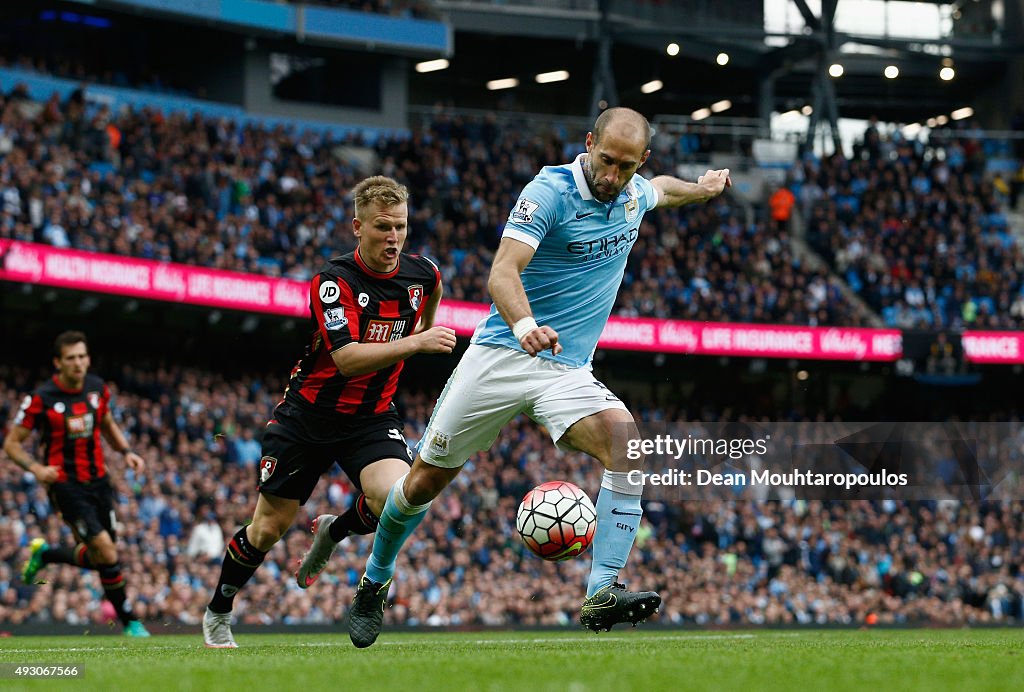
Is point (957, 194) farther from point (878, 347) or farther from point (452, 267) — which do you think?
point (452, 267)

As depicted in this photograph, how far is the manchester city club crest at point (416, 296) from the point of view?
8438 mm

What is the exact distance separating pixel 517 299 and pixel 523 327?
0.21 metres

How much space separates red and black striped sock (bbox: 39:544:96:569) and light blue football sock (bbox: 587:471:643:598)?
636 cm

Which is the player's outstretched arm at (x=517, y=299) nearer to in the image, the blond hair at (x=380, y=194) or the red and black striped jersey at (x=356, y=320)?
the blond hair at (x=380, y=194)

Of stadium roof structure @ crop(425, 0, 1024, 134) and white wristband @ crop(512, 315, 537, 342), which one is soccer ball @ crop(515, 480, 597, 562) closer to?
white wristband @ crop(512, 315, 537, 342)

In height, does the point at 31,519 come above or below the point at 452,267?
below

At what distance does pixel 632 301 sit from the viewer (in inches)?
1106

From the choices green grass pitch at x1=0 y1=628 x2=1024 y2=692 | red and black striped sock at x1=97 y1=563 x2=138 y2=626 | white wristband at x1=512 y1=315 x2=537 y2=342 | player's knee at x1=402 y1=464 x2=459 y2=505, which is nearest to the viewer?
green grass pitch at x1=0 y1=628 x2=1024 y2=692

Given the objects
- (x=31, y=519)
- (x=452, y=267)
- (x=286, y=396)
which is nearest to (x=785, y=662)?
(x=286, y=396)

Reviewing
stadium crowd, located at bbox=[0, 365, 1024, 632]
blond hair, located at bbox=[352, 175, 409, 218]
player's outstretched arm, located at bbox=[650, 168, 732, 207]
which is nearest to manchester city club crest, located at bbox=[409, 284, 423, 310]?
blond hair, located at bbox=[352, 175, 409, 218]

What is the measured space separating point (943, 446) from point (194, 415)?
1471 centimetres

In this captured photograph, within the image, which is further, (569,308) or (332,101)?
(332,101)

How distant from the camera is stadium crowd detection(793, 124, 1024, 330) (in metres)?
30.5

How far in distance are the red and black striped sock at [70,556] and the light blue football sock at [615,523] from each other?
6360 mm
